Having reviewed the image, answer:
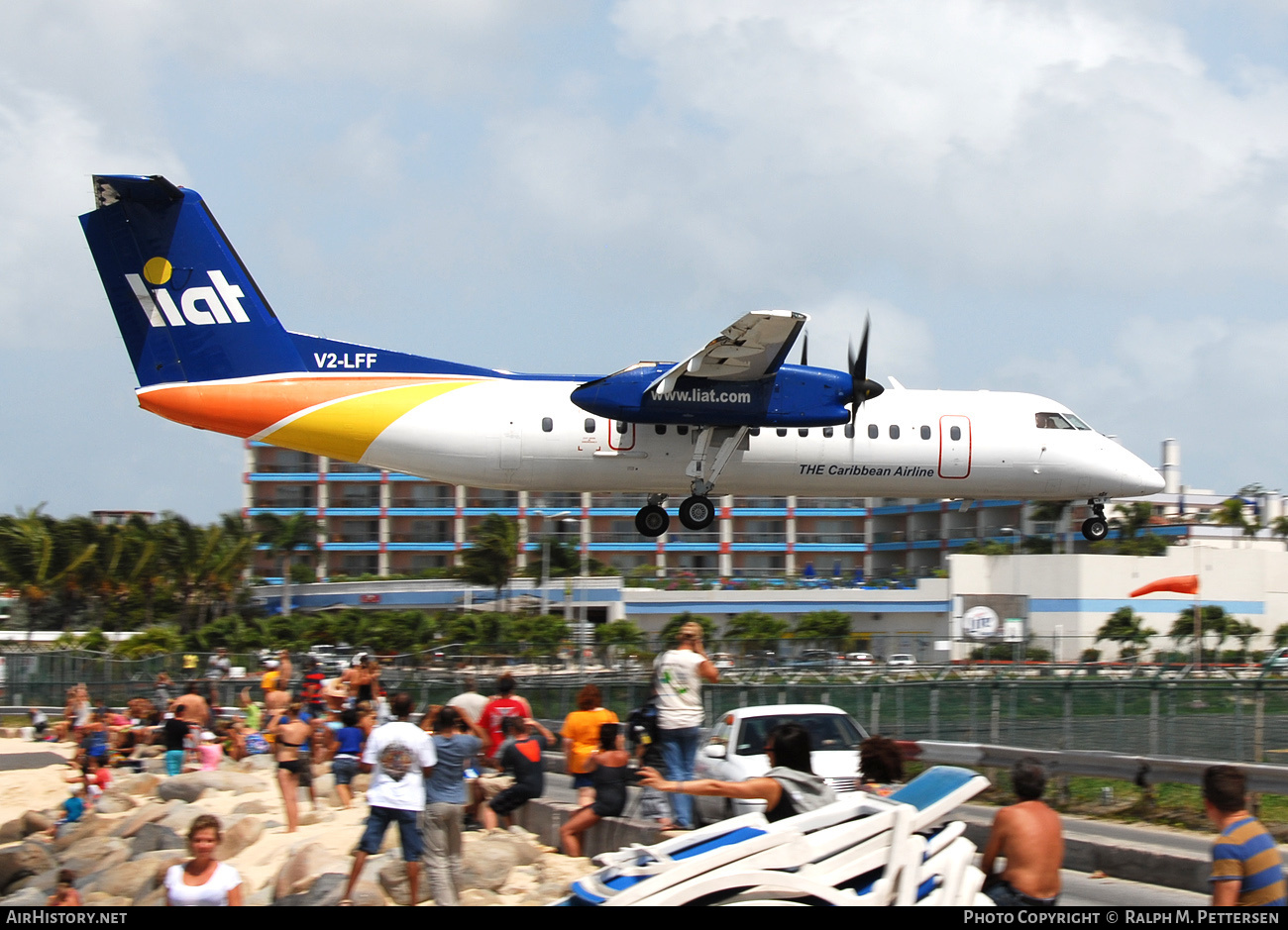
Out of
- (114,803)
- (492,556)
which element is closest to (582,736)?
(114,803)

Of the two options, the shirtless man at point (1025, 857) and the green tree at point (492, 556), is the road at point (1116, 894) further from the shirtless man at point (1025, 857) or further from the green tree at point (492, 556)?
the green tree at point (492, 556)

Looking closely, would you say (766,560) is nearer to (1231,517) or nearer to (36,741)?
(1231,517)

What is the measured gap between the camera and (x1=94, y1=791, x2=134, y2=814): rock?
19783mm

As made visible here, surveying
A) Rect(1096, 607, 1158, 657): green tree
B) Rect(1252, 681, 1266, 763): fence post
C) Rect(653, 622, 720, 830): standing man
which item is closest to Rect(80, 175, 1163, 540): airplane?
Rect(1252, 681, 1266, 763): fence post

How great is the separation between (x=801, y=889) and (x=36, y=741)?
91.4ft

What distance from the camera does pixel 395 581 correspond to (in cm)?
7556

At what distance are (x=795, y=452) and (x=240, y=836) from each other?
1241 centimetres

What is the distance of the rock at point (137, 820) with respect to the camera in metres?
17.8

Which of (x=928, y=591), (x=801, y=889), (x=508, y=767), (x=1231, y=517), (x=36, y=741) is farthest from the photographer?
(x=1231, y=517)

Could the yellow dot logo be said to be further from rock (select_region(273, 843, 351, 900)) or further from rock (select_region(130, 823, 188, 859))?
rock (select_region(273, 843, 351, 900))

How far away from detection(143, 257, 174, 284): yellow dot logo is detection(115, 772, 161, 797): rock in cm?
892

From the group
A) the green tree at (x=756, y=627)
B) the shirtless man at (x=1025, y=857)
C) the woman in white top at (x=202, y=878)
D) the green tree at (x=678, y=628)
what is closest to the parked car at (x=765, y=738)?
the shirtless man at (x=1025, y=857)

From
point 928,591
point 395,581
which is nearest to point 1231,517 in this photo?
point 928,591
